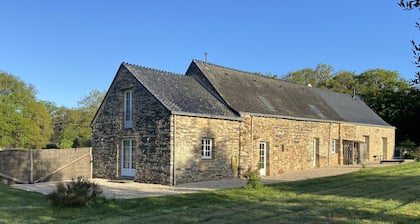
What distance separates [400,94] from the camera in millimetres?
40188

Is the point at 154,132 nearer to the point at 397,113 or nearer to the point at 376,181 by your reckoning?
the point at 376,181

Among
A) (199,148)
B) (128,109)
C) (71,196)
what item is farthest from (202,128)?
(71,196)

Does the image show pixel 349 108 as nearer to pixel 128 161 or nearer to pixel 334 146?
pixel 334 146

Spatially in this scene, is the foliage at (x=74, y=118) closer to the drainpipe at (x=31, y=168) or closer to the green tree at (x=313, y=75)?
the green tree at (x=313, y=75)

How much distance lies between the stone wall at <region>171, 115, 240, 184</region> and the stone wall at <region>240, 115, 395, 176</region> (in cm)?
81

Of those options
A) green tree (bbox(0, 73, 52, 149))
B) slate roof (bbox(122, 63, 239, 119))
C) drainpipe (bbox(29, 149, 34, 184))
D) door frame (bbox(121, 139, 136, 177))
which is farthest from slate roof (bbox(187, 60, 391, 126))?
green tree (bbox(0, 73, 52, 149))

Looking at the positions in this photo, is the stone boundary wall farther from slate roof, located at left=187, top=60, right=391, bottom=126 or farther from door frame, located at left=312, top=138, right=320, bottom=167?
door frame, located at left=312, top=138, right=320, bottom=167

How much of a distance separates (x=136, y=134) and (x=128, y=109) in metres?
1.46

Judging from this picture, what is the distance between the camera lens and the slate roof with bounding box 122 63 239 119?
56.7ft

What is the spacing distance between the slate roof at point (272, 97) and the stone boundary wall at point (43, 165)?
24.0 feet

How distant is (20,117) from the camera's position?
45.1 meters

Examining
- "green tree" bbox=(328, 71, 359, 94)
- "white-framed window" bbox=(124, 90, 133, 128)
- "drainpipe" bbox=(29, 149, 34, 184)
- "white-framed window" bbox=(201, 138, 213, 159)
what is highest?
"green tree" bbox=(328, 71, 359, 94)

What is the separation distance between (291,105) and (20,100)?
35.6 meters

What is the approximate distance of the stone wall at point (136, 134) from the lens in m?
16.7
